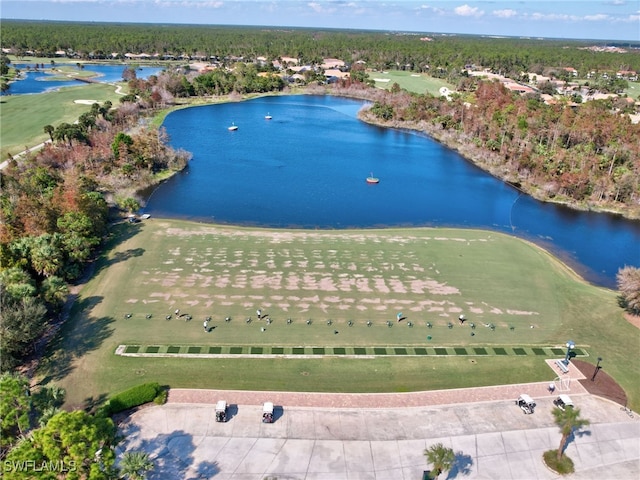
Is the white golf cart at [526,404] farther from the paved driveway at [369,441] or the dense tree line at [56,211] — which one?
the dense tree line at [56,211]

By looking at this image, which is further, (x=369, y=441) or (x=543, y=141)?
(x=543, y=141)

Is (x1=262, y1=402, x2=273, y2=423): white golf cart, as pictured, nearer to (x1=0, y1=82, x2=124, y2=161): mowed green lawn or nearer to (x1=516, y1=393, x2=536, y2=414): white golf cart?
(x1=516, y1=393, x2=536, y2=414): white golf cart

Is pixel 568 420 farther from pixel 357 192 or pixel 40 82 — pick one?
pixel 40 82

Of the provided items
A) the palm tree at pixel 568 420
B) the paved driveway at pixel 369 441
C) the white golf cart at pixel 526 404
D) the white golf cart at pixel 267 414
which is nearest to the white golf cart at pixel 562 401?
the paved driveway at pixel 369 441

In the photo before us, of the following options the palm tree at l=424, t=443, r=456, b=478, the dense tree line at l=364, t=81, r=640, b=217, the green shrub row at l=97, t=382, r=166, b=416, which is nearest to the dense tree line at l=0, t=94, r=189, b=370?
the green shrub row at l=97, t=382, r=166, b=416

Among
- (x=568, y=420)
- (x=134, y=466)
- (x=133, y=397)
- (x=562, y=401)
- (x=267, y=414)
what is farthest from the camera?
(x=562, y=401)

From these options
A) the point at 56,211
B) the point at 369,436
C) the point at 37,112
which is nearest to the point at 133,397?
the point at 369,436

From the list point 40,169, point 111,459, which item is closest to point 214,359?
point 111,459
